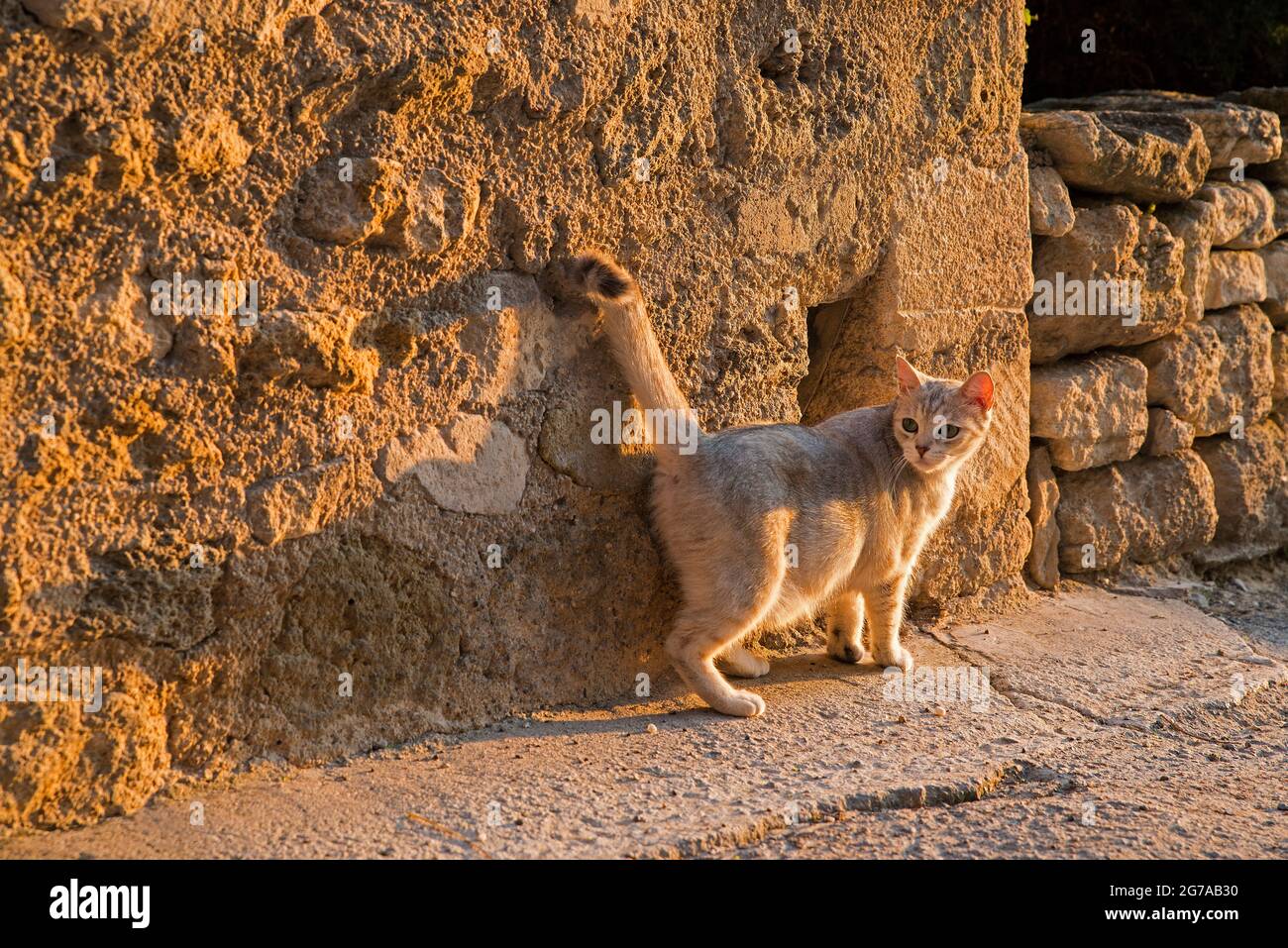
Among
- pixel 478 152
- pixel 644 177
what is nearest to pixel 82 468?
pixel 478 152

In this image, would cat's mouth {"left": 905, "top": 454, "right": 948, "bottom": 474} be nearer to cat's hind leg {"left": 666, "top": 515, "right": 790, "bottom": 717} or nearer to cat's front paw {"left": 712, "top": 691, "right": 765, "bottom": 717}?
cat's hind leg {"left": 666, "top": 515, "right": 790, "bottom": 717}

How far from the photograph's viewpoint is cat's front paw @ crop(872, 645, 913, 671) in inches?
184

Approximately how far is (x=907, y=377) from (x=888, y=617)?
858 mm

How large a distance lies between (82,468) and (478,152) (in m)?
1.40

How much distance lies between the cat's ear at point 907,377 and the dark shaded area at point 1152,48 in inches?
167

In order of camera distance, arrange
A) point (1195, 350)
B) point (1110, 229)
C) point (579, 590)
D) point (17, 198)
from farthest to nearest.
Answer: point (1195, 350)
point (1110, 229)
point (579, 590)
point (17, 198)

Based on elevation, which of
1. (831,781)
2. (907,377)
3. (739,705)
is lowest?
(831,781)

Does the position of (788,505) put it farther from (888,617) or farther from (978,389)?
(978,389)

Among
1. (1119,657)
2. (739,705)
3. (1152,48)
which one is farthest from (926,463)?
(1152,48)

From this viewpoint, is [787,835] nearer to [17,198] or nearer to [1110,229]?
[17,198]

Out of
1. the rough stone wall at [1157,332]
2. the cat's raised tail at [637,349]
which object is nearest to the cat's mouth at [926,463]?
the cat's raised tail at [637,349]

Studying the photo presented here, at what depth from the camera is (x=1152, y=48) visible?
800 cm

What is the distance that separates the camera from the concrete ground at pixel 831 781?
3.20 m

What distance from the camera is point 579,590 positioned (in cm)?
408
